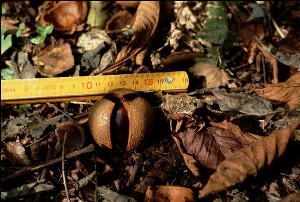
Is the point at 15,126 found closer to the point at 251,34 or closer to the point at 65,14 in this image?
the point at 65,14

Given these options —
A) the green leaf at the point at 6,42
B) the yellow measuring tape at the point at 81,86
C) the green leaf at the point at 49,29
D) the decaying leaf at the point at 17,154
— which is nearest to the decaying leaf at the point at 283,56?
the yellow measuring tape at the point at 81,86

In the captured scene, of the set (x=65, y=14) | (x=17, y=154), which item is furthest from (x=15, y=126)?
(x=65, y=14)

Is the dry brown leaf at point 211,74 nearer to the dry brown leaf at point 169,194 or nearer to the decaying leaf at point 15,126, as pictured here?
the dry brown leaf at point 169,194

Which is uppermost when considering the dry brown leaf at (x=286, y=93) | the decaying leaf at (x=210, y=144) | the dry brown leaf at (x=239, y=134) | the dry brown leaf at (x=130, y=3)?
the dry brown leaf at (x=130, y=3)

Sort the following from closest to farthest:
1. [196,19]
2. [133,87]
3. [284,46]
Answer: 1. [133,87]
2. [284,46]
3. [196,19]

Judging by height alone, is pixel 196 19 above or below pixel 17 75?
above

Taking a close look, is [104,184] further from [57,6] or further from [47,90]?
[57,6]

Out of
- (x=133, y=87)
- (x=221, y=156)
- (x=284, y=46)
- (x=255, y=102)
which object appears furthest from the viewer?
(x=284, y=46)

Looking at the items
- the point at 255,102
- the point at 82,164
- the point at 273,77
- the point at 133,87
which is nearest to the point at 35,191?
A: the point at 82,164
